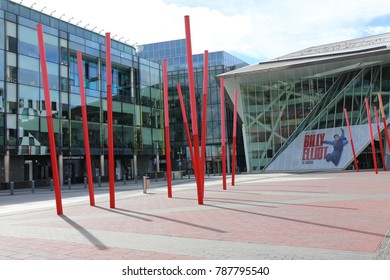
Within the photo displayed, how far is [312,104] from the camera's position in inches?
2008

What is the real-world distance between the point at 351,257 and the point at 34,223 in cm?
900

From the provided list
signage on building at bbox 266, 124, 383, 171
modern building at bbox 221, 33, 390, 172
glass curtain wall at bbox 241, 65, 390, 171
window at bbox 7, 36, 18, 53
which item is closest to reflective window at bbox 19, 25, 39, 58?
window at bbox 7, 36, 18, 53

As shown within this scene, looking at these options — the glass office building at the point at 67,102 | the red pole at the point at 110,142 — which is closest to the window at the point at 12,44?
the glass office building at the point at 67,102

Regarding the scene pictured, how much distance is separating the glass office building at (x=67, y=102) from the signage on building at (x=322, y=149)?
16799 millimetres

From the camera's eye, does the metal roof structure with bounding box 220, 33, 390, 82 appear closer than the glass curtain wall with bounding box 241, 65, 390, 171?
Yes

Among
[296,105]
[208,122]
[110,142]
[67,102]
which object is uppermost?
[296,105]

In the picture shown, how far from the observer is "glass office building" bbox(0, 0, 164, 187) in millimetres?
36062

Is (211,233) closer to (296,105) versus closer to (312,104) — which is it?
(312,104)

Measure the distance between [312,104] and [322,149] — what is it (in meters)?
6.47

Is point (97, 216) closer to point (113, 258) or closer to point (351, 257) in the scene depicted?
point (113, 258)

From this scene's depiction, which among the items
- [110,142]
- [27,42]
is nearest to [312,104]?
[27,42]

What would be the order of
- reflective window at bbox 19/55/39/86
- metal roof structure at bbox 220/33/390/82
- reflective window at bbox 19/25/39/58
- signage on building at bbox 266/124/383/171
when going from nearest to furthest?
reflective window at bbox 19/55/39/86 < reflective window at bbox 19/25/39/58 < metal roof structure at bbox 220/33/390/82 < signage on building at bbox 266/124/383/171

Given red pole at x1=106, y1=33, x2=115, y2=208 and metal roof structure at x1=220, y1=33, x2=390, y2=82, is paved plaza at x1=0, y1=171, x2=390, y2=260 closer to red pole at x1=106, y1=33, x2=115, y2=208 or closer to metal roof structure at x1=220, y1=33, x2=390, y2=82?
red pole at x1=106, y1=33, x2=115, y2=208

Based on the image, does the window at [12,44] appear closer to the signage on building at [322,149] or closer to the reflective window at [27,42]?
the reflective window at [27,42]
